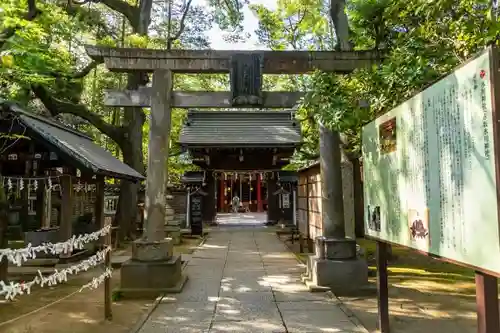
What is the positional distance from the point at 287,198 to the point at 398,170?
16.9 meters

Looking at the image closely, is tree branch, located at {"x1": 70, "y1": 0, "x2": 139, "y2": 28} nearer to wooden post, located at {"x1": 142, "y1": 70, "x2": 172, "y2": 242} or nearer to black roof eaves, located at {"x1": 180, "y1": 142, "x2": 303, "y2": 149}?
black roof eaves, located at {"x1": 180, "y1": 142, "x2": 303, "y2": 149}

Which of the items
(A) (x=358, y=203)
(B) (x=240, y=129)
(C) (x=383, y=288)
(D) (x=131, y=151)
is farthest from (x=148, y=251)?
(B) (x=240, y=129)

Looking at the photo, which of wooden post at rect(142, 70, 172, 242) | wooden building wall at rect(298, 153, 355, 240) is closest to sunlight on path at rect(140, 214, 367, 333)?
wooden building wall at rect(298, 153, 355, 240)

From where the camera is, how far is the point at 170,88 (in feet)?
26.0

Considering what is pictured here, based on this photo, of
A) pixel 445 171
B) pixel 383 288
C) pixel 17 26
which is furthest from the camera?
pixel 17 26

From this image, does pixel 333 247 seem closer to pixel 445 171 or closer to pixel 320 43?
pixel 445 171

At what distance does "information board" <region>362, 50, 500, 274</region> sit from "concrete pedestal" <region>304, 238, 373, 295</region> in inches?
109

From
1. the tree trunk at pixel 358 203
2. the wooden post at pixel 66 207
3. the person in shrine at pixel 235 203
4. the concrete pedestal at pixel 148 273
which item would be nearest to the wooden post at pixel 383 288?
the concrete pedestal at pixel 148 273

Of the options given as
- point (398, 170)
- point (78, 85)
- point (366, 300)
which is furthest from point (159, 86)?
point (78, 85)

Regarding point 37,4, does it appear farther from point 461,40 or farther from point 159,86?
point 461,40

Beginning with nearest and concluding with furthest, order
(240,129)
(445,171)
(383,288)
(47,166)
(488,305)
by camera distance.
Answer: (488,305)
(445,171)
(383,288)
(47,166)
(240,129)

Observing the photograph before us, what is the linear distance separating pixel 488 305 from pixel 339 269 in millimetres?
4463

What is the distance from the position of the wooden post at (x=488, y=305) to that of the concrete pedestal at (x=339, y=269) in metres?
4.39

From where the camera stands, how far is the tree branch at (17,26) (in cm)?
773
